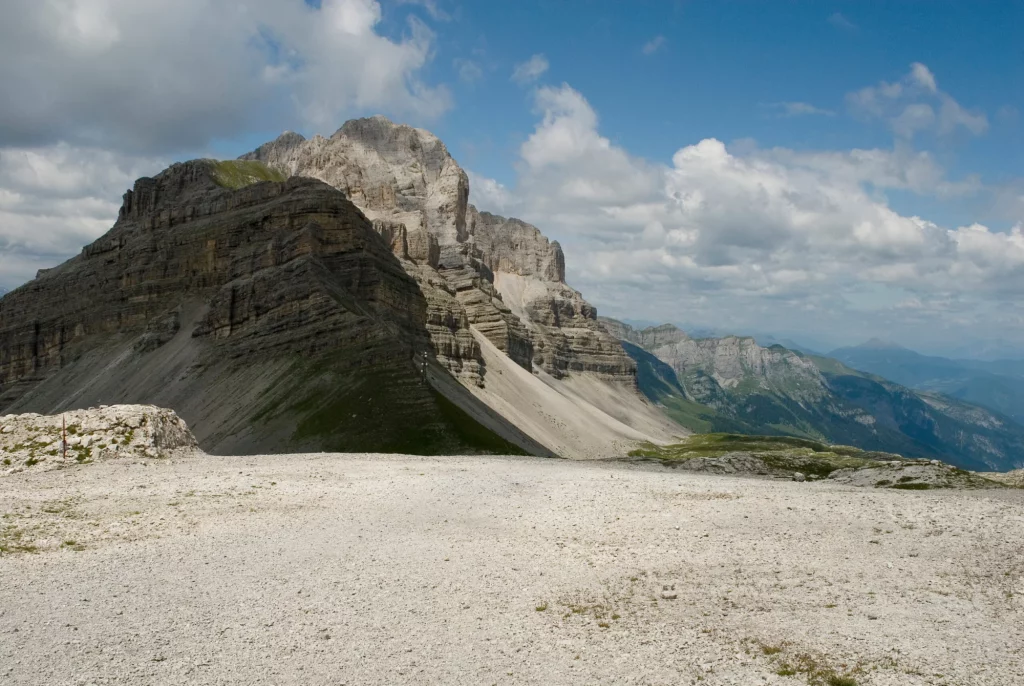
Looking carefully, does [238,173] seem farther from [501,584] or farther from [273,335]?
[501,584]

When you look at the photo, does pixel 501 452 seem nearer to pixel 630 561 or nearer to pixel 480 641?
pixel 630 561

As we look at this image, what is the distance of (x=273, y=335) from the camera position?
95.1 m

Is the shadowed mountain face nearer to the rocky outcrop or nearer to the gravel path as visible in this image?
the rocky outcrop

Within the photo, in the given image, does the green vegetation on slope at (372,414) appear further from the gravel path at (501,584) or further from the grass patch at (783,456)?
the gravel path at (501,584)

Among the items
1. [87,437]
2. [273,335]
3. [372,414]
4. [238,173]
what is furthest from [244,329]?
[238,173]

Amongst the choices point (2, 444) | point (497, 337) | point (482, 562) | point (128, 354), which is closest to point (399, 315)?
point (128, 354)

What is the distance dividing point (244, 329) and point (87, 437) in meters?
68.6

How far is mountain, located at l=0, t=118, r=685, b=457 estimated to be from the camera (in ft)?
248

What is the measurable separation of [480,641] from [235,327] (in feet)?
306

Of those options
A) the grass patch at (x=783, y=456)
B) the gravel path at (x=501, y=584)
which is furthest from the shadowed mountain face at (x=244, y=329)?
the gravel path at (x=501, y=584)

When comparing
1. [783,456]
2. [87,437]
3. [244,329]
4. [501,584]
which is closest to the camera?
[501,584]

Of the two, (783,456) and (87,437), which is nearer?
(87,437)

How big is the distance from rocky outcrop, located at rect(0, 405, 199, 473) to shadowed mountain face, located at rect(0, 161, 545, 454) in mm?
31235

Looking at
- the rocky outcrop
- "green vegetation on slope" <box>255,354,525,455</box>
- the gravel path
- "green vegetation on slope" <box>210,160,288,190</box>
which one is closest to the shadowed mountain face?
"green vegetation on slope" <box>255,354,525,455</box>
